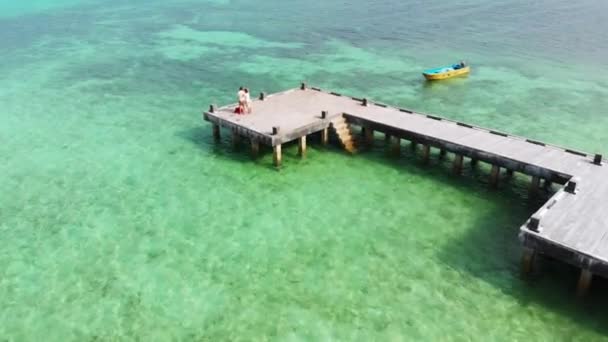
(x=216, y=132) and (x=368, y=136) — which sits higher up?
(x=368, y=136)

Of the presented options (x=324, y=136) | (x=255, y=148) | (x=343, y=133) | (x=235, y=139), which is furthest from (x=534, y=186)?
(x=235, y=139)

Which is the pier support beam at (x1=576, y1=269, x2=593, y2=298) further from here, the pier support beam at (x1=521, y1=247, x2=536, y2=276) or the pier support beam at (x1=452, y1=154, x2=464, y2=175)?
the pier support beam at (x1=452, y1=154, x2=464, y2=175)

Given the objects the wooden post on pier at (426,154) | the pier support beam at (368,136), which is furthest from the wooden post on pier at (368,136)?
the wooden post on pier at (426,154)

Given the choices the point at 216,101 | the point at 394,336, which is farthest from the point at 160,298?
the point at 216,101

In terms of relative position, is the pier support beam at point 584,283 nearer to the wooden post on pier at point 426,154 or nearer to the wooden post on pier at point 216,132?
the wooden post on pier at point 426,154

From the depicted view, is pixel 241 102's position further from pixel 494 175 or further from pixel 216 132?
pixel 494 175
